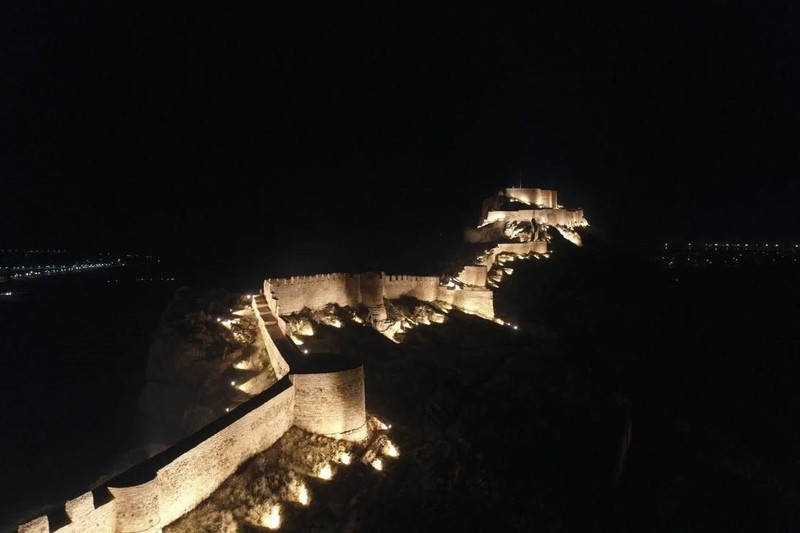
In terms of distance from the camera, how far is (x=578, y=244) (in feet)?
164

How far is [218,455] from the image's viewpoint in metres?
15.3

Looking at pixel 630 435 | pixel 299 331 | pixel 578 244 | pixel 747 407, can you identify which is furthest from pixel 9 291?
pixel 747 407

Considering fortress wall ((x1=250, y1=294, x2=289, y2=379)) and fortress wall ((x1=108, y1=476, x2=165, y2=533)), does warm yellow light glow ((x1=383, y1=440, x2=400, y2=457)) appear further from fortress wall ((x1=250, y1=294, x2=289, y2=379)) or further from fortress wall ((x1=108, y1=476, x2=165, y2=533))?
fortress wall ((x1=108, y1=476, x2=165, y2=533))

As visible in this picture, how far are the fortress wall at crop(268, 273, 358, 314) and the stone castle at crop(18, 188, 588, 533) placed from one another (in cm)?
6

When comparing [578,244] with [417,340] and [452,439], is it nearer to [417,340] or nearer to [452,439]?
[417,340]

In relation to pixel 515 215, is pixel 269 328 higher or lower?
lower

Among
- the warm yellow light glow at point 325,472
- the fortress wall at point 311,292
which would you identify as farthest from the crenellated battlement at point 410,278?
the warm yellow light glow at point 325,472

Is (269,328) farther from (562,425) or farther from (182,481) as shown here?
(562,425)

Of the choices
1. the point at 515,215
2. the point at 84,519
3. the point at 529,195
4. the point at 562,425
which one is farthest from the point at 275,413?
the point at 529,195

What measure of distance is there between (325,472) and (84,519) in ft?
25.4

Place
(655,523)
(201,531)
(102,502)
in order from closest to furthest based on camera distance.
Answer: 1. (102,502)
2. (201,531)
3. (655,523)

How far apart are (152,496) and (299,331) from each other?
13.4 m

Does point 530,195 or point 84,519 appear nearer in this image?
point 84,519

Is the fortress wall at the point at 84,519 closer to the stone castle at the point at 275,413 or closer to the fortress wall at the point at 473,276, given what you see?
the stone castle at the point at 275,413
